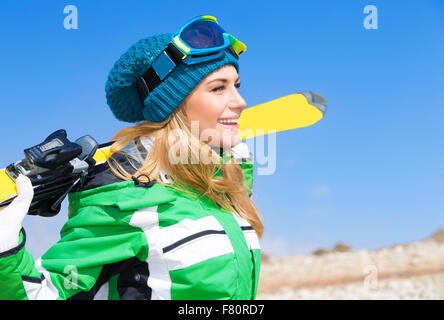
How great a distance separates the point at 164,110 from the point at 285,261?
40.8ft

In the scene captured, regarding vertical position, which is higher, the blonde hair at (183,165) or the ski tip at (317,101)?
the ski tip at (317,101)

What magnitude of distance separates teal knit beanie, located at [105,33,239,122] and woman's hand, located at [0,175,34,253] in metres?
0.69

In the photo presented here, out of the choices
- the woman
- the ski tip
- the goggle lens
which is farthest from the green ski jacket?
the ski tip

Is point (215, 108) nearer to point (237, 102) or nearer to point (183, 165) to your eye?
point (237, 102)

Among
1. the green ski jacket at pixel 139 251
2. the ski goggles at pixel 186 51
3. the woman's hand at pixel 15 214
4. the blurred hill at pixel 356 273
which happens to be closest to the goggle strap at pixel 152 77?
the ski goggles at pixel 186 51

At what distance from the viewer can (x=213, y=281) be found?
6.06 ft

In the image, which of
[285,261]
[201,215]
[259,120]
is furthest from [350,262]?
[201,215]

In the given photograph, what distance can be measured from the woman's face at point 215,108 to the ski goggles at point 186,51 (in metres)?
0.10

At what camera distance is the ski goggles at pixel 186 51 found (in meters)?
2.19

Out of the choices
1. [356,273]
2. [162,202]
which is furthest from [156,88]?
[356,273]

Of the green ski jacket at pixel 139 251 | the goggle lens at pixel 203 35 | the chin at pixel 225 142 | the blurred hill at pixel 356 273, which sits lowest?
the blurred hill at pixel 356 273

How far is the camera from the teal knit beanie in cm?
217

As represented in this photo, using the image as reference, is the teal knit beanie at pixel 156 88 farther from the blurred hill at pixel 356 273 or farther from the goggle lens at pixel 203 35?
the blurred hill at pixel 356 273
